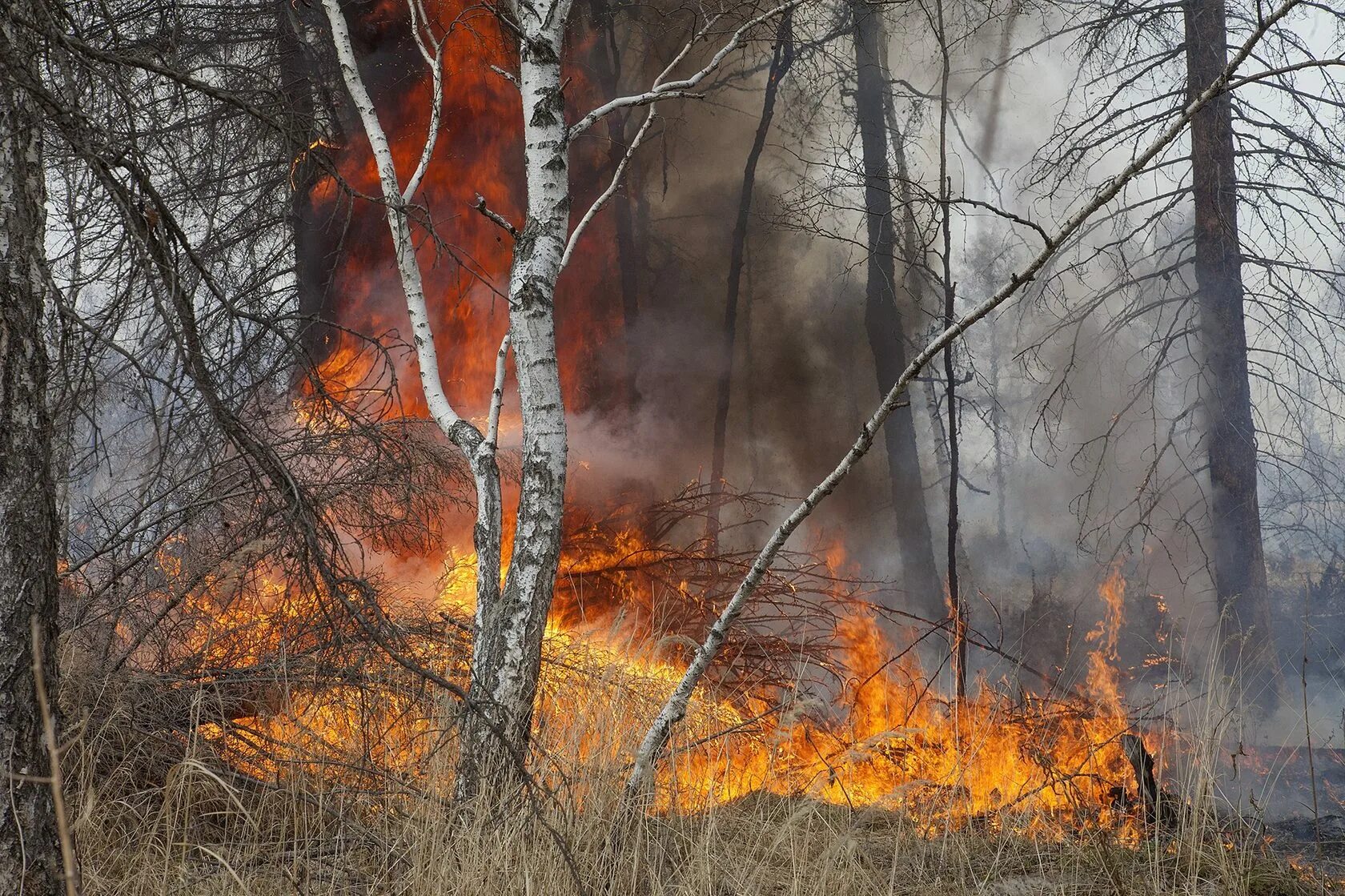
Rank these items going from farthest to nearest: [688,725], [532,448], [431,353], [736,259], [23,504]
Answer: [736,259], [431,353], [532,448], [688,725], [23,504]

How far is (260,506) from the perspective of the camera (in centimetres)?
293

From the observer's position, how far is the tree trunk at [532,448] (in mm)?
3920

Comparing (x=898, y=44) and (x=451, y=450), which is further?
(x=898, y=44)

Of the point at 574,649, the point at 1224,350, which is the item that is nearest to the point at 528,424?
the point at 574,649

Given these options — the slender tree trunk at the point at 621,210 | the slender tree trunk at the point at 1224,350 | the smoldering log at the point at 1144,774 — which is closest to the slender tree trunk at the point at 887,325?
the slender tree trunk at the point at 621,210

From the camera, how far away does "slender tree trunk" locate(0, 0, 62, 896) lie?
2.29 metres

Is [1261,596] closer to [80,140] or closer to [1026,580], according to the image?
[1026,580]

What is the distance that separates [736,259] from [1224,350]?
15.1 feet

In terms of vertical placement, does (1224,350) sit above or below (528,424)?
above

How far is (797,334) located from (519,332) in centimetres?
619

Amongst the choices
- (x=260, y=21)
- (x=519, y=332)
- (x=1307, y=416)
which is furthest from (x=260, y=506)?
(x=1307, y=416)

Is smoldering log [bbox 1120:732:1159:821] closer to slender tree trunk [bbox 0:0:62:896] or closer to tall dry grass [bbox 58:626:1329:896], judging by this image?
tall dry grass [bbox 58:626:1329:896]

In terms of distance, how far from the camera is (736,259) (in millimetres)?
9797

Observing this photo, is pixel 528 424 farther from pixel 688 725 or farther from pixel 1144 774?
pixel 1144 774
